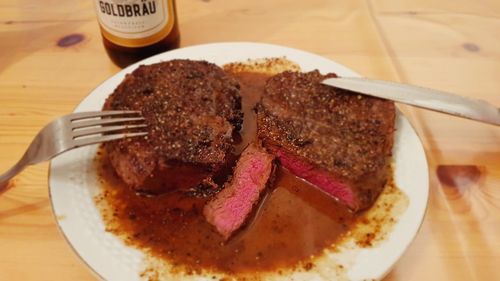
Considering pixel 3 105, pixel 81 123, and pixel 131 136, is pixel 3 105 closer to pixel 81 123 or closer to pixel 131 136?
pixel 81 123

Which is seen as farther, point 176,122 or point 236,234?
point 176,122

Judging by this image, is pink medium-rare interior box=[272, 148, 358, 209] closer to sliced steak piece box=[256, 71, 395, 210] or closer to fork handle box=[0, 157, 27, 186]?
sliced steak piece box=[256, 71, 395, 210]

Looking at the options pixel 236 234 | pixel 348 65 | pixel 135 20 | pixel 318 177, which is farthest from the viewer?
pixel 348 65

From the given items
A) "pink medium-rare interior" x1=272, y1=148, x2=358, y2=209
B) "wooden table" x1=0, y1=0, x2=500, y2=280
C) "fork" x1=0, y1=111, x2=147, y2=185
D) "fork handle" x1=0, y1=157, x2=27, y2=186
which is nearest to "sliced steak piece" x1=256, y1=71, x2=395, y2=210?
"pink medium-rare interior" x1=272, y1=148, x2=358, y2=209

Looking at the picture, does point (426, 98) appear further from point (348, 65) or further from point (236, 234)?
point (236, 234)

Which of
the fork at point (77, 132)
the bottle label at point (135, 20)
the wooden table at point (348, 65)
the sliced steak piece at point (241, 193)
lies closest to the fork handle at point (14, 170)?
the fork at point (77, 132)

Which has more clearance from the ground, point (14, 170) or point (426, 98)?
point (426, 98)

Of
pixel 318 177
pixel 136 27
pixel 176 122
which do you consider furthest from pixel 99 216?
pixel 136 27
